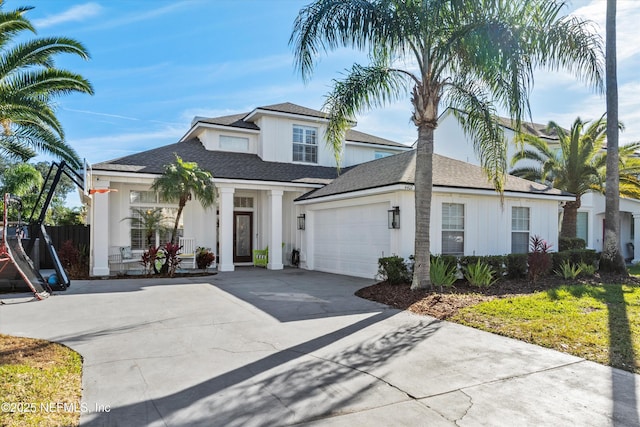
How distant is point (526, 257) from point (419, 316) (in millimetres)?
6258

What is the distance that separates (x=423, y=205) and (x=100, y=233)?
34.8 ft

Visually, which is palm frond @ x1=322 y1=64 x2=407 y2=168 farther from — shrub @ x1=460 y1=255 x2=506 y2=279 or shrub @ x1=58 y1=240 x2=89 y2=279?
shrub @ x1=58 y1=240 x2=89 y2=279

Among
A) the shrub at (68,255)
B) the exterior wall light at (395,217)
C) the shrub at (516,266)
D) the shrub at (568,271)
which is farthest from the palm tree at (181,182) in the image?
the shrub at (568,271)

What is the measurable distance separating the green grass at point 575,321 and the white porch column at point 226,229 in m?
9.65

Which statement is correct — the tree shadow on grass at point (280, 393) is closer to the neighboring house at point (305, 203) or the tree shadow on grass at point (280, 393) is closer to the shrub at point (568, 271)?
the neighboring house at point (305, 203)

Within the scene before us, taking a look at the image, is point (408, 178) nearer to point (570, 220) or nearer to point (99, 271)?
point (99, 271)

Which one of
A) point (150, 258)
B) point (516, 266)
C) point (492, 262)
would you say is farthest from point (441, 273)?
point (150, 258)

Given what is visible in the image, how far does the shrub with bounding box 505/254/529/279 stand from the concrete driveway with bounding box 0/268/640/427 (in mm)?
5563

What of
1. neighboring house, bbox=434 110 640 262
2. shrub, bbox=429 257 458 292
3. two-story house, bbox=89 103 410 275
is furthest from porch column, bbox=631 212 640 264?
shrub, bbox=429 257 458 292

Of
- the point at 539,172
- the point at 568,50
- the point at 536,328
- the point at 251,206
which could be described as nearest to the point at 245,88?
the point at 251,206

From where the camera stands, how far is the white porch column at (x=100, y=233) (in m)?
13.4

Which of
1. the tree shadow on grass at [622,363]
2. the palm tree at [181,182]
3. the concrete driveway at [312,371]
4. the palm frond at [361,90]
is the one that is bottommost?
the concrete driveway at [312,371]

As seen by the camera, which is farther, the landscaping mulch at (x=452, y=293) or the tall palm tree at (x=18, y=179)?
the tall palm tree at (x=18, y=179)

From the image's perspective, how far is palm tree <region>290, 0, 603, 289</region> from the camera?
336 inches
